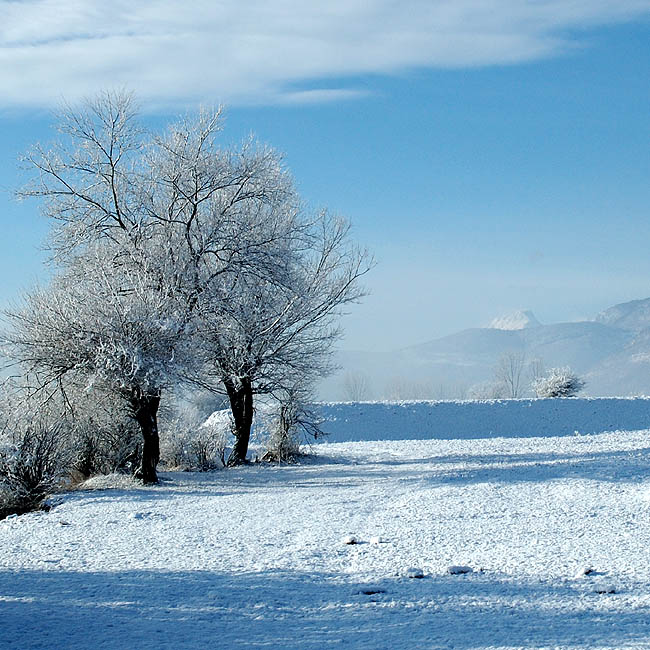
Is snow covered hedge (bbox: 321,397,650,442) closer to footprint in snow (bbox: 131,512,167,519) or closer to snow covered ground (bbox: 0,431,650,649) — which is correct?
snow covered ground (bbox: 0,431,650,649)

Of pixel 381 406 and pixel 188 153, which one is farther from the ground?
pixel 188 153

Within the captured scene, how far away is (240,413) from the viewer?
2030 centimetres

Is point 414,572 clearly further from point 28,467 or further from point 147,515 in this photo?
point 28,467

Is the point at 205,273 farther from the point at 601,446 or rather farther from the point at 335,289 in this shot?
the point at 601,446

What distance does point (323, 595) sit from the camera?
6.38m

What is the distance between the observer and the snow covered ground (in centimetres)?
550

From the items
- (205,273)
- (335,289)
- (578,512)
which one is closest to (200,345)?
(205,273)

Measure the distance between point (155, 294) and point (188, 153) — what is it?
14.1 feet

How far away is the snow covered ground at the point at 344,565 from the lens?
18.1 feet

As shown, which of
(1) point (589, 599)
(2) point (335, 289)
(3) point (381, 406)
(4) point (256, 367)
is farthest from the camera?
(3) point (381, 406)

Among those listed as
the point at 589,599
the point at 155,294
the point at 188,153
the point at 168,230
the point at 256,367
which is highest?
the point at 188,153

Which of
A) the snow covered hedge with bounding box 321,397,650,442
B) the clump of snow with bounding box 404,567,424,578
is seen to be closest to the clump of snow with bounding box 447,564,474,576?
the clump of snow with bounding box 404,567,424,578

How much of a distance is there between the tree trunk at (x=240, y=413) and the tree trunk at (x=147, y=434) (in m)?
4.11

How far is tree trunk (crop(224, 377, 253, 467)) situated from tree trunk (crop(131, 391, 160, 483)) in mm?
4115
